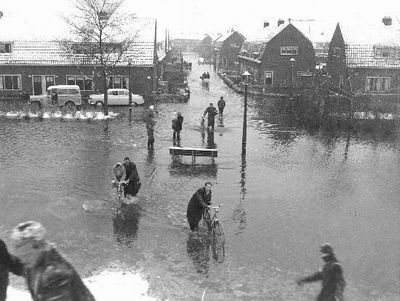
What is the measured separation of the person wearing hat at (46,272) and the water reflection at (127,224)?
5.13 m

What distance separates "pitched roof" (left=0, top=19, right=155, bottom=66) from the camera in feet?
132

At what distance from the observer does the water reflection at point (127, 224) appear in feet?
38.2

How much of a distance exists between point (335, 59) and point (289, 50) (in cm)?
470

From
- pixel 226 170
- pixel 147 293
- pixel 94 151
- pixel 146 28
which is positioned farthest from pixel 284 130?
pixel 146 28

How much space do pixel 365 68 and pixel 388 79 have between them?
98.1 inches

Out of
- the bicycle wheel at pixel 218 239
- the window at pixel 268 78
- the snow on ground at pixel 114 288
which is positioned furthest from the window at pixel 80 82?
the snow on ground at pixel 114 288

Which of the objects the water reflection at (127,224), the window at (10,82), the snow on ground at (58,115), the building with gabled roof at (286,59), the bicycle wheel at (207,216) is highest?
the building with gabled roof at (286,59)

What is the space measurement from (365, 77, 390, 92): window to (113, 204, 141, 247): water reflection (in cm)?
3381

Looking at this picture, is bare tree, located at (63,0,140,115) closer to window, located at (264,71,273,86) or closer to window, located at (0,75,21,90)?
window, located at (0,75,21,90)

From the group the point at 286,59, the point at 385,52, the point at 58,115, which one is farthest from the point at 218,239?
the point at 286,59

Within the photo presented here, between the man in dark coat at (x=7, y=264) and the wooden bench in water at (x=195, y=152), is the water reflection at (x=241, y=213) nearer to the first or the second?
the wooden bench in water at (x=195, y=152)

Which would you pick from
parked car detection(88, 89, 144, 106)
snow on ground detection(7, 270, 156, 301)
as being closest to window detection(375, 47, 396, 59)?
parked car detection(88, 89, 144, 106)

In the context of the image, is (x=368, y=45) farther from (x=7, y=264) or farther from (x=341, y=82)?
(x=7, y=264)

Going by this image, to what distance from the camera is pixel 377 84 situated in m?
42.5
